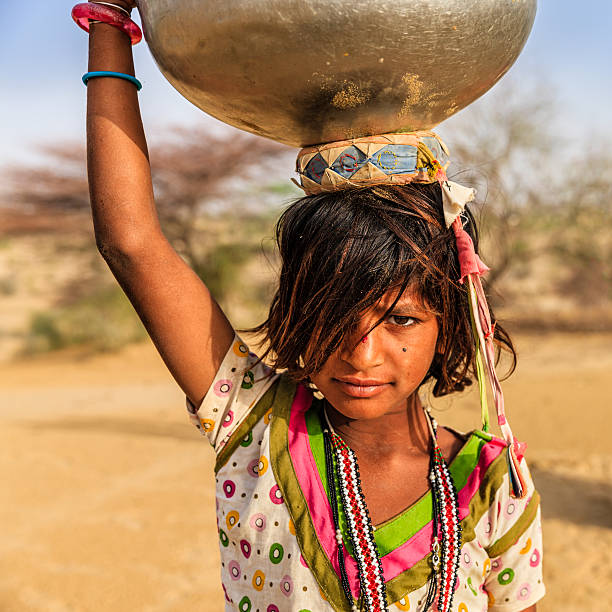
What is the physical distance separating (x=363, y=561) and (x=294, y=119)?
0.81m

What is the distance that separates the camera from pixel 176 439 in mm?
5984

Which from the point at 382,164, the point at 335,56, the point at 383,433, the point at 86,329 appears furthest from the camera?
the point at 86,329

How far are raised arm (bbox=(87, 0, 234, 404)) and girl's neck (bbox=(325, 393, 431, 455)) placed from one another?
0.34 meters

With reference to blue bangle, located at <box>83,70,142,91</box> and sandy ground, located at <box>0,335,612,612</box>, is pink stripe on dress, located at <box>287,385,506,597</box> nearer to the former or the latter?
sandy ground, located at <box>0,335,612,612</box>

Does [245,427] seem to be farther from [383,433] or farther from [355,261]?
[355,261]

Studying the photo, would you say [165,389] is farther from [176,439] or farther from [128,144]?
[128,144]

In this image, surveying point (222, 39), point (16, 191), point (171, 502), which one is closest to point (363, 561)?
point (222, 39)

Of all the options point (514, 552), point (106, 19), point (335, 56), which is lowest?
point (514, 552)

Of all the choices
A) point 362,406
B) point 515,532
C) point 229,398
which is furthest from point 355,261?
point 515,532

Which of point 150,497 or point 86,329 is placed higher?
point 150,497

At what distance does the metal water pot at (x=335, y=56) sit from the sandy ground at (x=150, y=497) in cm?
87

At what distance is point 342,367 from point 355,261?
194mm

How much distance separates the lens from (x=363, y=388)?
121 centimetres

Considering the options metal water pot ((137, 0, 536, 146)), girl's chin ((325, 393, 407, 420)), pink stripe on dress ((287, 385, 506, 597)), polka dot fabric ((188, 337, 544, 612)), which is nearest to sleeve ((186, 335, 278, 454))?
polka dot fabric ((188, 337, 544, 612))
